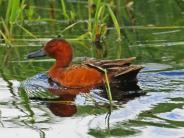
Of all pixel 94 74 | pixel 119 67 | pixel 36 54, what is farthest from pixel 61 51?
pixel 119 67

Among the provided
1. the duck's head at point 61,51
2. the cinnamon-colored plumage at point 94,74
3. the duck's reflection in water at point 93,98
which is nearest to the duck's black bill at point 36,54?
the duck's head at point 61,51

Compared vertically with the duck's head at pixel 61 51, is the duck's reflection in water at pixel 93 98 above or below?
below

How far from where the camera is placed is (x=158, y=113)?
22.6 feet

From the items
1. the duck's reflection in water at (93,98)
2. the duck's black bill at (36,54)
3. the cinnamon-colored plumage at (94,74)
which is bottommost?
the duck's reflection in water at (93,98)

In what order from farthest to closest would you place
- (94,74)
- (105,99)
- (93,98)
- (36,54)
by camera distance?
1. (36,54)
2. (94,74)
3. (93,98)
4. (105,99)

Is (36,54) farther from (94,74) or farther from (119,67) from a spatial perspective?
(119,67)

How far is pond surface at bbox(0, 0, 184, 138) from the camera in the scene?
254 inches

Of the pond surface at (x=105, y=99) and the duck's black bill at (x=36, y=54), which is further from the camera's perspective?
the duck's black bill at (x=36, y=54)

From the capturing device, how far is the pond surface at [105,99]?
6445 mm

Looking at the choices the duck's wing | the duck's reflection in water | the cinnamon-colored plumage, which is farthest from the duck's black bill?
the duck's reflection in water

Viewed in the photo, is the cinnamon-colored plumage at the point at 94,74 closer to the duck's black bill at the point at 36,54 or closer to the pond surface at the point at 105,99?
the pond surface at the point at 105,99

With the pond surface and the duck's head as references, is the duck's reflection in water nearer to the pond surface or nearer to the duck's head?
the pond surface

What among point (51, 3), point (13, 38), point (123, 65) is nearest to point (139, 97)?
point (123, 65)

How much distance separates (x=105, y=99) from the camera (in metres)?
7.76
